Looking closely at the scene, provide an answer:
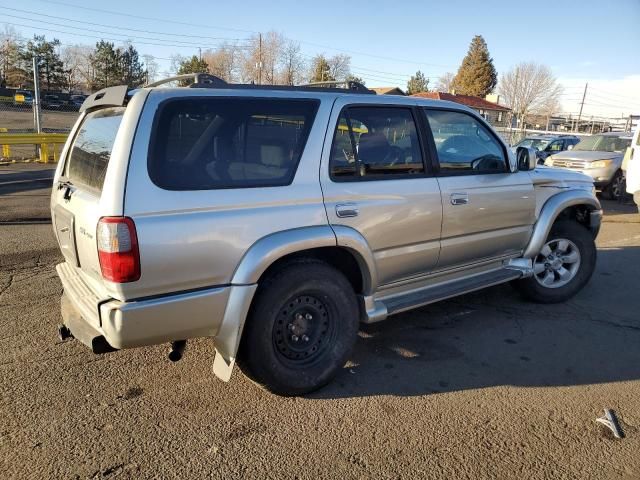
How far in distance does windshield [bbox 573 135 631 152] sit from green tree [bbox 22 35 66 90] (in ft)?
181

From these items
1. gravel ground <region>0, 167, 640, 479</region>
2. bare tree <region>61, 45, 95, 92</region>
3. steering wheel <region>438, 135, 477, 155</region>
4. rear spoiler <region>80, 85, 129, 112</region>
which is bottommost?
gravel ground <region>0, 167, 640, 479</region>

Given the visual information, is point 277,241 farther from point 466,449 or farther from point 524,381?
point 524,381

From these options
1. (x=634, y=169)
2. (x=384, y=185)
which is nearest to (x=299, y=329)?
(x=384, y=185)

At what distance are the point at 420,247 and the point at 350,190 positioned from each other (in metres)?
0.80

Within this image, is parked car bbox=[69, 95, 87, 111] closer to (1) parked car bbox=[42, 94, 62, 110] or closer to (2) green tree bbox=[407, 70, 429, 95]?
(1) parked car bbox=[42, 94, 62, 110]

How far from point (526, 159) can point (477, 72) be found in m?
71.0

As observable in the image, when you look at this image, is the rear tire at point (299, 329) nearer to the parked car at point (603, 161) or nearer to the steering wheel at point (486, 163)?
the steering wheel at point (486, 163)

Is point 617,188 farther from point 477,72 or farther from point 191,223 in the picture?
point 477,72

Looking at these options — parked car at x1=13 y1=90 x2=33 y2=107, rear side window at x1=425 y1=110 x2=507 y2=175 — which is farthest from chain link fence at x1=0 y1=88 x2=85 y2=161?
rear side window at x1=425 y1=110 x2=507 y2=175

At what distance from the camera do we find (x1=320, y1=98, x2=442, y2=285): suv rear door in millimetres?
3283

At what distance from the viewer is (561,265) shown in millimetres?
5094

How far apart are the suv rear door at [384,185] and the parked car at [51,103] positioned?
36.7m

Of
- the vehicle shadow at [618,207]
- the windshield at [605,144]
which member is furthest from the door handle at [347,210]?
the windshield at [605,144]

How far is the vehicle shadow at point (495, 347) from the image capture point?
3.49 meters
